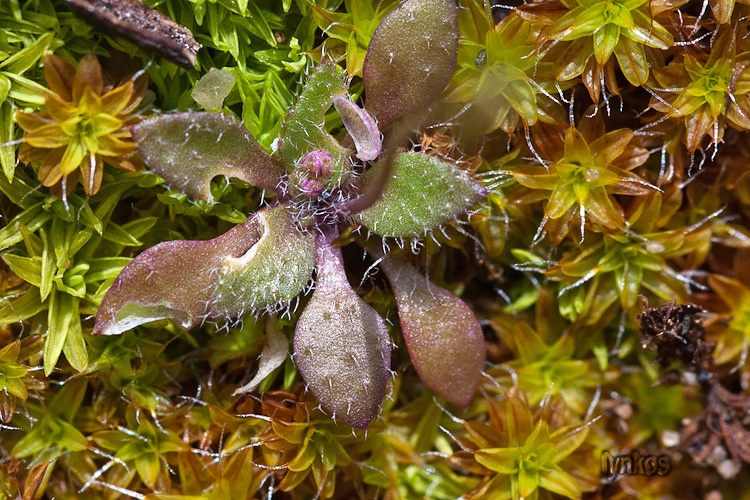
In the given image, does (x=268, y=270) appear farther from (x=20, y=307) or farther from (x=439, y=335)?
(x=20, y=307)

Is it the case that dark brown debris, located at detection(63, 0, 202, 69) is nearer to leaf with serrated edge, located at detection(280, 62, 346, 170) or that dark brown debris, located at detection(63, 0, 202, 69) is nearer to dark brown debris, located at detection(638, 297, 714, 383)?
leaf with serrated edge, located at detection(280, 62, 346, 170)

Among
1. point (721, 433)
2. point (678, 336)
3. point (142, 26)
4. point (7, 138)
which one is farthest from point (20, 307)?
point (721, 433)

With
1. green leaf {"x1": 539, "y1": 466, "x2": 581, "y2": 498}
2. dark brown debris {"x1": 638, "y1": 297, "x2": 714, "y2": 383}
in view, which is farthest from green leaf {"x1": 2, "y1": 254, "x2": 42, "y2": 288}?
dark brown debris {"x1": 638, "y1": 297, "x2": 714, "y2": 383}

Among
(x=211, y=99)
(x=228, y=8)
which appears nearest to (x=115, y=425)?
(x=211, y=99)

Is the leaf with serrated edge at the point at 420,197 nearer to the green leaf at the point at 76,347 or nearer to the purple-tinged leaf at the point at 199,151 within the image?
the purple-tinged leaf at the point at 199,151

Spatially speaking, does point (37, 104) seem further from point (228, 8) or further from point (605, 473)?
point (605, 473)

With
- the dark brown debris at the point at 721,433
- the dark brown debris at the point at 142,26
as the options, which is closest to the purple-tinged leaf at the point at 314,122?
the dark brown debris at the point at 142,26
